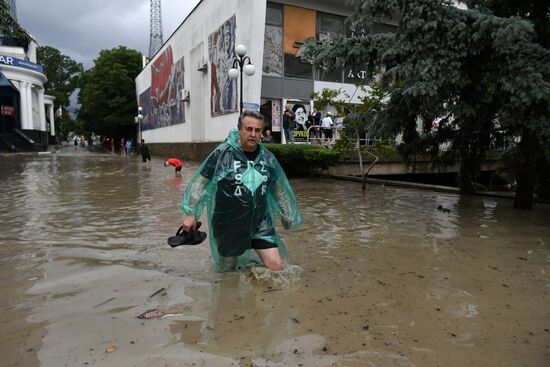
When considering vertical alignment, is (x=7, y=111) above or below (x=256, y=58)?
below

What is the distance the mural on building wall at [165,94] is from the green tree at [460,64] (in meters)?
23.7

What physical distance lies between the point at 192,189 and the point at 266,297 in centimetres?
120

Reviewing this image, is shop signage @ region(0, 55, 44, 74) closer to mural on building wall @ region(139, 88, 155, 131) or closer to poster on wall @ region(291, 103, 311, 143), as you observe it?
mural on building wall @ region(139, 88, 155, 131)

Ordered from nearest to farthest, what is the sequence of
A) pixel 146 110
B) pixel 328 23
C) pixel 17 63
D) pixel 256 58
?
pixel 256 58, pixel 328 23, pixel 17 63, pixel 146 110

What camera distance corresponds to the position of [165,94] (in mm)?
35000

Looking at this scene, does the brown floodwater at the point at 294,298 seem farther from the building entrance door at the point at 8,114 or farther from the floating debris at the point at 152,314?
the building entrance door at the point at 8,114

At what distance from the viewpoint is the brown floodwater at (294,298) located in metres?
2.78

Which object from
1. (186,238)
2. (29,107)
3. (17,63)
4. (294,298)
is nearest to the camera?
(294,298)

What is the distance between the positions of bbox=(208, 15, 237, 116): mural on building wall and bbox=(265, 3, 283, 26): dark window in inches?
73.9

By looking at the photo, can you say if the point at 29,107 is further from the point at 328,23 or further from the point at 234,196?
the point at 234,196

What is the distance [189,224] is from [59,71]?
271ft

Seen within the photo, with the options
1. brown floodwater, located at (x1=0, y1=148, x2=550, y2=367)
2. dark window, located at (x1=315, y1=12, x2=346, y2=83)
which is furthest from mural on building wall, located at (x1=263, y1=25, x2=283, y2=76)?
brown floodwater, located at (x1=0, y1=148, x2=550, y2=367)

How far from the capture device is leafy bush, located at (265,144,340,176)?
14.9 m

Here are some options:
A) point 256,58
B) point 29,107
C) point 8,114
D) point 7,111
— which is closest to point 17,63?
point 29,107
